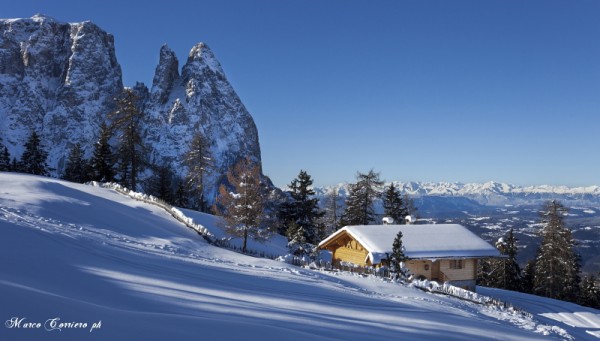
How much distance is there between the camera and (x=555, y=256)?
39.2 m

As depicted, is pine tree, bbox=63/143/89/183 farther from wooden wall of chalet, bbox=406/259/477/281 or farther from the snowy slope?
wooden wall of chalet, bbox=406/259/477/281

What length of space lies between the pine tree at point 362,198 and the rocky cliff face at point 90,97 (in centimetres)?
7411

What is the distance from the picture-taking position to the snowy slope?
4.52m

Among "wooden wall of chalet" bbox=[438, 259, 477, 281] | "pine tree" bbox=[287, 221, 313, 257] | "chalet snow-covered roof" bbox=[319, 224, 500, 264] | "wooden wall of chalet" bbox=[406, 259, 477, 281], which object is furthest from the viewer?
"pine tree" bbox=[287, 221, 313, 257]

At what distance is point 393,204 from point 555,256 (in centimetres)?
1789

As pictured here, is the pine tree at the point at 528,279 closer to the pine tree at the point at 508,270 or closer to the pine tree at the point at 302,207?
the pine tree at the point at 508,270

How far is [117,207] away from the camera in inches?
914

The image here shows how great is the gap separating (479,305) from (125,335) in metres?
16.4

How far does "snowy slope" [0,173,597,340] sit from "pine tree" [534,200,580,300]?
29.6 meters

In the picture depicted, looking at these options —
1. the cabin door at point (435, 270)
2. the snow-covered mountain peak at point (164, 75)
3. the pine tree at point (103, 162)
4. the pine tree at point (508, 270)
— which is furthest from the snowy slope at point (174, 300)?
the snow-covered mountain peak at point (164, 75)

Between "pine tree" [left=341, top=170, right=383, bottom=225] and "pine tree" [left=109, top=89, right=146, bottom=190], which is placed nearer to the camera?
"pine tree" [left=109, top=89, right=146, bottom=190]

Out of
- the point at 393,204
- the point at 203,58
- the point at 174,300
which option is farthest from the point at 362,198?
the point at 203,58

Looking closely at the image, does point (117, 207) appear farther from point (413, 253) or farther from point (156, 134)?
point (156, 134)

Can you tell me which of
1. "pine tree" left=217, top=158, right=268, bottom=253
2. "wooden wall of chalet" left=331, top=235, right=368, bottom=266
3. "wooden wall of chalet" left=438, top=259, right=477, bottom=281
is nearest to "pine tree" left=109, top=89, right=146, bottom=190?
"pine tree" left=217, top=158, right=268, bottom=253
